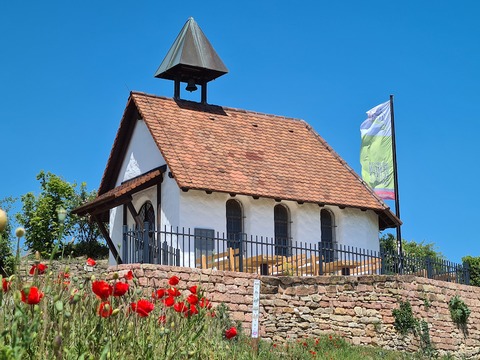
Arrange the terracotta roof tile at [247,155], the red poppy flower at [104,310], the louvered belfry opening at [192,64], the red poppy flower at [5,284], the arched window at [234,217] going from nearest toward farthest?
the red poppy flower at [5,284] < the red poppy flower at [104,310] < the terracotta roof tile at [247,155] < the arched window at [234,217] < the louvered belfry opening at [192,64]

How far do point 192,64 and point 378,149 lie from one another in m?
6.98

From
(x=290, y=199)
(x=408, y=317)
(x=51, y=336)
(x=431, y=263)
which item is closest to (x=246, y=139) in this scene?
(x=290, y=199)

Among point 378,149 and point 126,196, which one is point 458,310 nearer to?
point 378,149

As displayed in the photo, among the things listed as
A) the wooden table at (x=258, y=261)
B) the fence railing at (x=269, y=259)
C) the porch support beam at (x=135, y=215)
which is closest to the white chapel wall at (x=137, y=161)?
the porch support beam at (x=135, y=215)

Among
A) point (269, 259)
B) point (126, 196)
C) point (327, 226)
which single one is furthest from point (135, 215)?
point (327, 226)

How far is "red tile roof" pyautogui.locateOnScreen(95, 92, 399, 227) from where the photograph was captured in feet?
81.0

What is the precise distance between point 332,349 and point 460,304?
19.7 ft

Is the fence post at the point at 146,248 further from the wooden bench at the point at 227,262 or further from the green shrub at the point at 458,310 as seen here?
the green shrub at the point at 458,310

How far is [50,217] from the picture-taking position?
107 feet

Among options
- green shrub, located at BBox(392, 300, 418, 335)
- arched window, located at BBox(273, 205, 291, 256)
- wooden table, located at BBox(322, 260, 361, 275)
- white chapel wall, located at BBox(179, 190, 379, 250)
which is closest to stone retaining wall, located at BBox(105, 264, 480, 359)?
green shrub, located at BBox(392, 300, 418, 335)

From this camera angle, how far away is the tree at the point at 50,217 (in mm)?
32266

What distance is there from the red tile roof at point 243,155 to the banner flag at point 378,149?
2.07 feet

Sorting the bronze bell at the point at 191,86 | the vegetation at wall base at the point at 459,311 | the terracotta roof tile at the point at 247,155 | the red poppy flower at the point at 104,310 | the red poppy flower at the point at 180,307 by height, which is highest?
→ the bronze bell at the point at 191,86

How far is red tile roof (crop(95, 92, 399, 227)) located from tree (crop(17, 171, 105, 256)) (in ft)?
13.4
